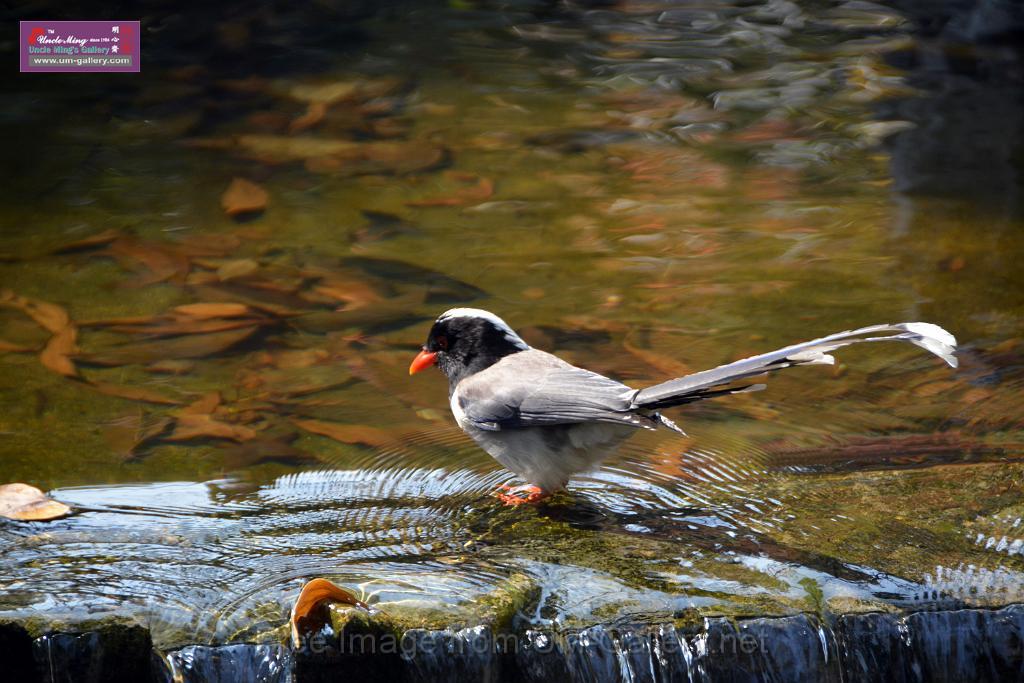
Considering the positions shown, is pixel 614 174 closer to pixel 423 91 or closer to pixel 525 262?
pixel 525 262

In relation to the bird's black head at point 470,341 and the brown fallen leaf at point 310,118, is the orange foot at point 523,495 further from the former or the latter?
the brown fallen leaf at point 310,118

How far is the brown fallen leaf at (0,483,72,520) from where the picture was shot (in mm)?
4047

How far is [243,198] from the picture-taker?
816 centimetres

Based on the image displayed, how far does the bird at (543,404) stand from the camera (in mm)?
4055

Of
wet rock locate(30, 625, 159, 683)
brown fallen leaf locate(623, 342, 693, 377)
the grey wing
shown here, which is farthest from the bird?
wet rock locate(30, 625, 159, 683)

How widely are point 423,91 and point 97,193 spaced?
11.1 feet

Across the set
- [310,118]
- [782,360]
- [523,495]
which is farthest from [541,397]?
[310,118]

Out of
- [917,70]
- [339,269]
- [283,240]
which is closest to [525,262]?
[339,269]

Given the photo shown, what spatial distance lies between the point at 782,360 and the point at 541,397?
3.46ft

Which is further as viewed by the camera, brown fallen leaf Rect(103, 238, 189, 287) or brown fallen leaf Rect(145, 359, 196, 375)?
brown fallen leaf Rect(103, 238, 189, 287)

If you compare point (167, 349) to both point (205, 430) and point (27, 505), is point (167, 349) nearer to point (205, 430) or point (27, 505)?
point (205, 430)

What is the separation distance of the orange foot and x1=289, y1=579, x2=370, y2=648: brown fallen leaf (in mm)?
1213

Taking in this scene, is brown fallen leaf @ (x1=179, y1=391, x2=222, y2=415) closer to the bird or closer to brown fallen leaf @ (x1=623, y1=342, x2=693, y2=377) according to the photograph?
the bird

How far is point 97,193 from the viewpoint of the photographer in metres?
8.22
